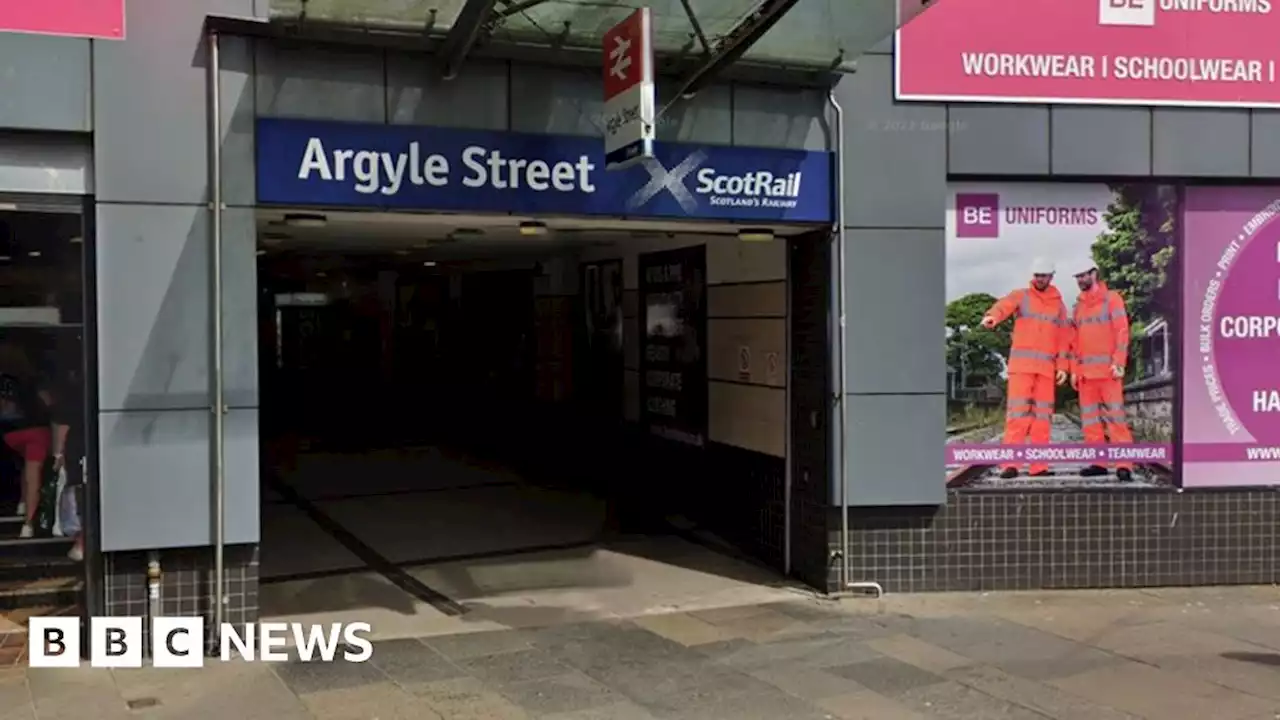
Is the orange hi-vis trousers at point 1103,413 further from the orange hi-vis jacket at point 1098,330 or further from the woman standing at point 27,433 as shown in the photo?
the woman standing at point 27,433

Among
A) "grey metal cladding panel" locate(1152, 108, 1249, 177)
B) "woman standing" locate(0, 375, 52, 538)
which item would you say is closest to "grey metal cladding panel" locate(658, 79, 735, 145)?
"grey metal cladding panel" locate(1152, 108, 1249, 177)

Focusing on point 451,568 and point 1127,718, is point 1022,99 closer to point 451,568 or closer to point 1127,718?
point 1127,718

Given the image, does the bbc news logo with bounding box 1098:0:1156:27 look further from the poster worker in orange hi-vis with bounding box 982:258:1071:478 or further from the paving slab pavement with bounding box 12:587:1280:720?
the paving slab pavement with bounding box 12:587:1280:720

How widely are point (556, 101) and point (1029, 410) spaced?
13.0 ft

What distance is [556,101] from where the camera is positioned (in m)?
7.29

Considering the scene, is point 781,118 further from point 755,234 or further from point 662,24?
point 662,24

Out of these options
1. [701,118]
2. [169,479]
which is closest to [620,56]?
[701,118]

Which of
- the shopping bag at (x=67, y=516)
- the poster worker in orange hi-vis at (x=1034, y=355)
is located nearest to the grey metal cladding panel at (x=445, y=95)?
the shopping bag at (x=67, y=516)

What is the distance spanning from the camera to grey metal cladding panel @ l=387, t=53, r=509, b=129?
695 cm

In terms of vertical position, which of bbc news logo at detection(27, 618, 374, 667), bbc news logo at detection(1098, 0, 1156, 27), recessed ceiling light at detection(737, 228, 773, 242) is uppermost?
bbc news logo at detection(1098, 0, 1156, 27)

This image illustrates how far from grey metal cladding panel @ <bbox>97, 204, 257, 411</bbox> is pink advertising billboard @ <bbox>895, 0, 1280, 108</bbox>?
14.8 feet

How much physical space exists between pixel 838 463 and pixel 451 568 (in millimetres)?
3103

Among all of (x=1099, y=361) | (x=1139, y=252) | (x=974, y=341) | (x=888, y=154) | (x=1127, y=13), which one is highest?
(x=1127, y=13)

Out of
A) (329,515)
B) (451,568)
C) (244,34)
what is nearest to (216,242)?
(244,34)
